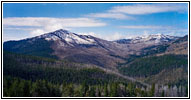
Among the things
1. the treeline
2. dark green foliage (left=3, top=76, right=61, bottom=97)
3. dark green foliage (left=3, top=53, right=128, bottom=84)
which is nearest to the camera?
dark green foliage (left=3, top=76, right=61, bottom=97)

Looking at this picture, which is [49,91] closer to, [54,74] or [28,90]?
[28,90]

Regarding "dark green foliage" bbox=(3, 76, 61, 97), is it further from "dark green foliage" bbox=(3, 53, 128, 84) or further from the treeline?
"dark green foliage" bbox=(3, 53, 128, 84)

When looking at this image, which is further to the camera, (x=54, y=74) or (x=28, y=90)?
(x=54, y=74)

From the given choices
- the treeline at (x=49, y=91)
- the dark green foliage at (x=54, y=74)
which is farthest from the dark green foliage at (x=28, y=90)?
the dark green foliage at (x=54, y=74)

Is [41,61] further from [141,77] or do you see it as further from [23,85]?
[23,85]

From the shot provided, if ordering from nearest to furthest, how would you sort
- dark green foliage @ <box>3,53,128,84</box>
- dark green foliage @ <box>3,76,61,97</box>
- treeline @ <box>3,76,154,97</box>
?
dark green foliage @ <box>3,76,61,97</box>, treeline @ <box>3,76,154,97</box>, dark green foliage @ <box>3,53,128,84</box>

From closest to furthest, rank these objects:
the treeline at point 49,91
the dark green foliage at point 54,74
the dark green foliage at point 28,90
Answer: the dark green foliage at point 28,90 < the treeline at point 49,91 < the dark green foliage at point 54,74

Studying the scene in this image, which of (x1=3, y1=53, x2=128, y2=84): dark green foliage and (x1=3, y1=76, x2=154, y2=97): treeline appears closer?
(x1=3, y1=76, x2=154, y2=97): treeline

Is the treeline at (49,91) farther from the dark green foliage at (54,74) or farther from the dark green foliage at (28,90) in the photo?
the dark green foliage at (54,74)

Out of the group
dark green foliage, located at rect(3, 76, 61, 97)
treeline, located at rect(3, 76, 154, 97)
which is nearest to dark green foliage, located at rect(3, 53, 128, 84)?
treeline, located at rect(3, 76, 154, 97)

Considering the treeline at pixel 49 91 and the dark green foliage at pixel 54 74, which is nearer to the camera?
the treeline at pixel 49 91

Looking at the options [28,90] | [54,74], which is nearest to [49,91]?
[28,90]
